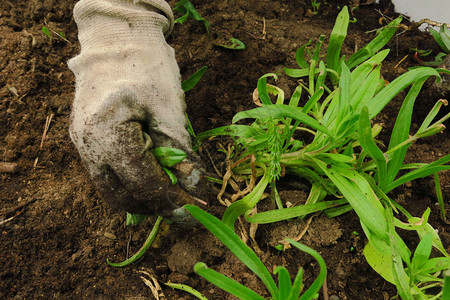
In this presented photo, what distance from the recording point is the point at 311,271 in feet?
4.05

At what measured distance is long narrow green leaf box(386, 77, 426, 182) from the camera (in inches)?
48.3

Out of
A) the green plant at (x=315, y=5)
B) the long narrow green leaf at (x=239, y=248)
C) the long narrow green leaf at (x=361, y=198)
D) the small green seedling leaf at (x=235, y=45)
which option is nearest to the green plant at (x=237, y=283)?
the long narrow green leaf at (x=239, y=248)

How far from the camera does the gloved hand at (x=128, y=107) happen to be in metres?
1.08

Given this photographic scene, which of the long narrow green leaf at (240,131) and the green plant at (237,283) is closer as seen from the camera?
Result: the green plant at (237,283)

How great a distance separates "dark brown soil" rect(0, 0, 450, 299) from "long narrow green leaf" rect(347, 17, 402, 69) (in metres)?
0.19

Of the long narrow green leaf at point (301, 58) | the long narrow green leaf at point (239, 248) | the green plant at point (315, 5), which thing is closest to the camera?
the long narrow green leaf at point (239, 248)

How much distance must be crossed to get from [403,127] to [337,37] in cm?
58

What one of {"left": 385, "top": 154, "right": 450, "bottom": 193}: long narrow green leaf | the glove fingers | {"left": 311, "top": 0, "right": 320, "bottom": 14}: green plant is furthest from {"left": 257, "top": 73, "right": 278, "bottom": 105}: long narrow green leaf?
{"left": 311, "top": 0, "right": 320, "bottom": 14}: green plant

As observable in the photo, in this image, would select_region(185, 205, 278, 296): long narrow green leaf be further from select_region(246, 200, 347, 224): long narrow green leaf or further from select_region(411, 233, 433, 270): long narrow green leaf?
select_region(411, 233, 433, 270): long narrow green leaf

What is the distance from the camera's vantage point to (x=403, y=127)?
1248 millimetres

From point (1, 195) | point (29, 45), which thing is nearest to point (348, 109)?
point (1, 195)

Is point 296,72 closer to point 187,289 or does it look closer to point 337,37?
point 337,37

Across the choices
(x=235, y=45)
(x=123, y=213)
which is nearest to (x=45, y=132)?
(x=123, y=213)

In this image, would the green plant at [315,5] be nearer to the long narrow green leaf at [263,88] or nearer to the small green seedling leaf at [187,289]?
the long narrow green leaf at [263,88]
